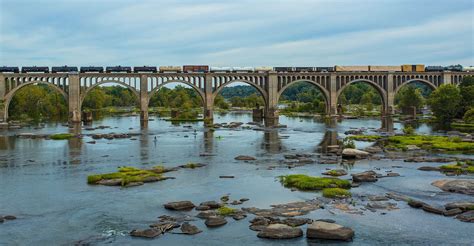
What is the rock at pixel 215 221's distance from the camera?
2981cm

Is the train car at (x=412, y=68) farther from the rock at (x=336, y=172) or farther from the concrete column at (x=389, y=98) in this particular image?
the rock at (x=336, y=172)

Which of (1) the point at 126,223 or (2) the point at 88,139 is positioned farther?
(2) the point at 88,139

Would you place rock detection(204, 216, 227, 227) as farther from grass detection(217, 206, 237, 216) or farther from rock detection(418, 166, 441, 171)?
rock detection(418, 166, 441, 171)

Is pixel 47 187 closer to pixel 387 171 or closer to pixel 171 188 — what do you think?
pixel 171 188

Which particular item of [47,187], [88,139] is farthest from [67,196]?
[88,139]

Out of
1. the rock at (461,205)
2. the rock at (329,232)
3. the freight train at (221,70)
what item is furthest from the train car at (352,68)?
the rock at (329,232)

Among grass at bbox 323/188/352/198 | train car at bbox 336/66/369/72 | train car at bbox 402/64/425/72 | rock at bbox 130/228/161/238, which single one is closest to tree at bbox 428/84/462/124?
train car at bbox 336/66/369/72

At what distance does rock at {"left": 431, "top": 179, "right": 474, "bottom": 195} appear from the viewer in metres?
37.5

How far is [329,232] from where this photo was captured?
2744 cm

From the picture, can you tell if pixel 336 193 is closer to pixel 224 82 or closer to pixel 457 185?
pixel 457 185

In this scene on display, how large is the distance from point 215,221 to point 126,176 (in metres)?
15.8

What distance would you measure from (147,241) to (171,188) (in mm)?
12932

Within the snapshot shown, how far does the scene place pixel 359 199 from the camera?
35.7 metres

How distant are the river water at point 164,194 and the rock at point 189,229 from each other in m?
0.45
